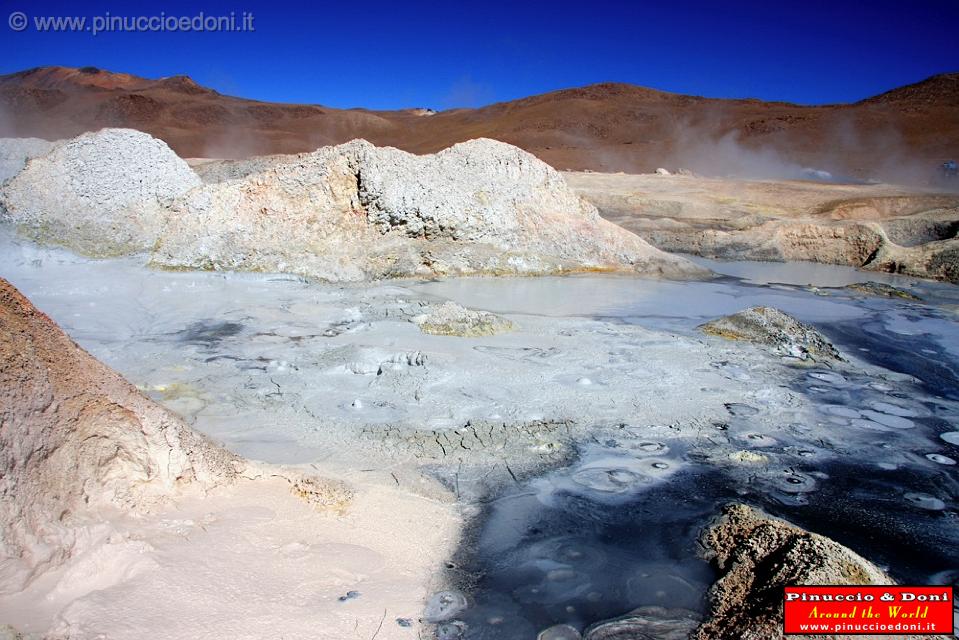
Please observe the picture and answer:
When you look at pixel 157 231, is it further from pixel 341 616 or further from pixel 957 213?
pixel 957 213

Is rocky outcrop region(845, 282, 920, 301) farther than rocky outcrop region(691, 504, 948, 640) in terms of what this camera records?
Yes

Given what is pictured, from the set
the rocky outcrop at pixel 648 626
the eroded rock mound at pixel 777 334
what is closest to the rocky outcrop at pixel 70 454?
the rocky outcrop at pixel 648 626

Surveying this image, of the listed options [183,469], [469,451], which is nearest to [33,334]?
[183,469]

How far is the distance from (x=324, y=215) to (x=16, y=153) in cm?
551

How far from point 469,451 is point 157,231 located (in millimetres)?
5430

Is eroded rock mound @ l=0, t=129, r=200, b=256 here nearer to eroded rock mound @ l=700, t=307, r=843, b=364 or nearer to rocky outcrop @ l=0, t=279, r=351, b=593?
rocky outcrop @ l=0, t=279, r=351, b=593

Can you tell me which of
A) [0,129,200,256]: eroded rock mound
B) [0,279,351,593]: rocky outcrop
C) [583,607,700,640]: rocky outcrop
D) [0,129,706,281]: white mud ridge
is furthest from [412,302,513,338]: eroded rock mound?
[0,129,200,256]: eroded rock mound

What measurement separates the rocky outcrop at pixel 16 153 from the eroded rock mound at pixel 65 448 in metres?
8.92

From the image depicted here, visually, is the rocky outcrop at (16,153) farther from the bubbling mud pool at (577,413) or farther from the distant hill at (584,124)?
the distant hill at (584,124)

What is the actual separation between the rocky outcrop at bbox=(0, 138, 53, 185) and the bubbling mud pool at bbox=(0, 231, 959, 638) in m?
4.32

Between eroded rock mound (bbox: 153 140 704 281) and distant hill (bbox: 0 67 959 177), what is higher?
distant hill (bbox: 0 67 959 177)

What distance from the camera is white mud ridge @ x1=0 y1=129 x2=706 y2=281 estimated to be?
262 inches

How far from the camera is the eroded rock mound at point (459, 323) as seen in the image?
438 cm

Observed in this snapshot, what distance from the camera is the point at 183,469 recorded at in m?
1.98
